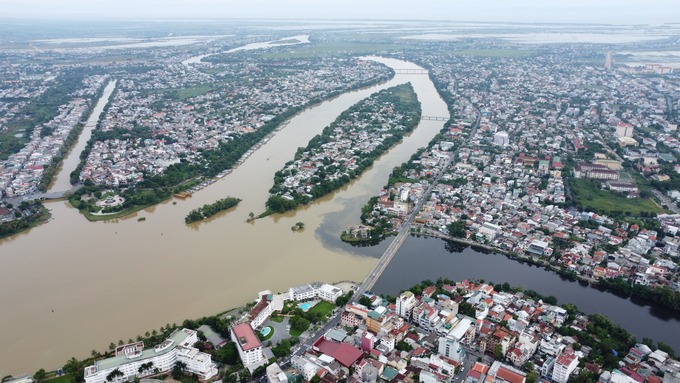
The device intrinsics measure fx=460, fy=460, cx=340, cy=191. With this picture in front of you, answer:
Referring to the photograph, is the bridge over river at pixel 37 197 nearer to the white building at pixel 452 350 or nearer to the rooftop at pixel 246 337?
the rooftop at pixel 246 337

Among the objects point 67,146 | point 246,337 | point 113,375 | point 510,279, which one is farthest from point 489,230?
point 67,146

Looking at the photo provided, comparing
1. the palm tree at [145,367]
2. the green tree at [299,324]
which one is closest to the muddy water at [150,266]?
the palm tree at [145,367]

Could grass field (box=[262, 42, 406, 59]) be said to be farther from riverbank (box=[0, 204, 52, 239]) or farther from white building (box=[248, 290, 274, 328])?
white building (box=[248, 290, 274, 328])

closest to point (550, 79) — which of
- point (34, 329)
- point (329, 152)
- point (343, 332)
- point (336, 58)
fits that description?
point (336, 58)

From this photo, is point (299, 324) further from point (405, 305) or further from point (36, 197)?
point (36, 197)

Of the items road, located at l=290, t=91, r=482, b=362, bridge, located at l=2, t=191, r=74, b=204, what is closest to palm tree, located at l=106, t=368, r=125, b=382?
road, located at l=290, t=91, r=482, b=362
